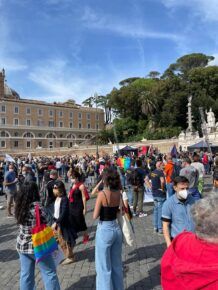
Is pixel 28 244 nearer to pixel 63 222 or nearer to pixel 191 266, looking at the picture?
pixel 63 222

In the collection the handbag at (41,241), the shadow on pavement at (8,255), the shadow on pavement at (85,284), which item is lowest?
the shadow on pavement at (85,284)

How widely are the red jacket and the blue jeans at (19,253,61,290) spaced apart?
2.53 meters

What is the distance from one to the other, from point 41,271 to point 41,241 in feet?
1.24

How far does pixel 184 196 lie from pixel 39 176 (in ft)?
33.6

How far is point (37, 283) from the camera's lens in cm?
537

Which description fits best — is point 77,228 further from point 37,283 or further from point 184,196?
point 184,196

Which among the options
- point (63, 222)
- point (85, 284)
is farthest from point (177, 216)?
point (63, 222)

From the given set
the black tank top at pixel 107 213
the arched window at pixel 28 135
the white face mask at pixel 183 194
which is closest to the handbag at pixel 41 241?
the black tank top at pixel 107 213

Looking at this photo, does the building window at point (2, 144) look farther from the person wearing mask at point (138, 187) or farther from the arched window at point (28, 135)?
the person wearing mask at point (138, 187)

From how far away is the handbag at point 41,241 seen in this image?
408cm

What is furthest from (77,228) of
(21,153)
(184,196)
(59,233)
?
(21,153)

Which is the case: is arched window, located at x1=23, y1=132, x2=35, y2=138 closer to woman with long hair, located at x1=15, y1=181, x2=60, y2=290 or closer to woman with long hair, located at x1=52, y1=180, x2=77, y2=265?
woman with long hair, located at x1=52, y1=180, x2=77, y2=265

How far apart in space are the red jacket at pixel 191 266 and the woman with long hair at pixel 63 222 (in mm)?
3909

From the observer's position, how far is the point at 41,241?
163 inches
